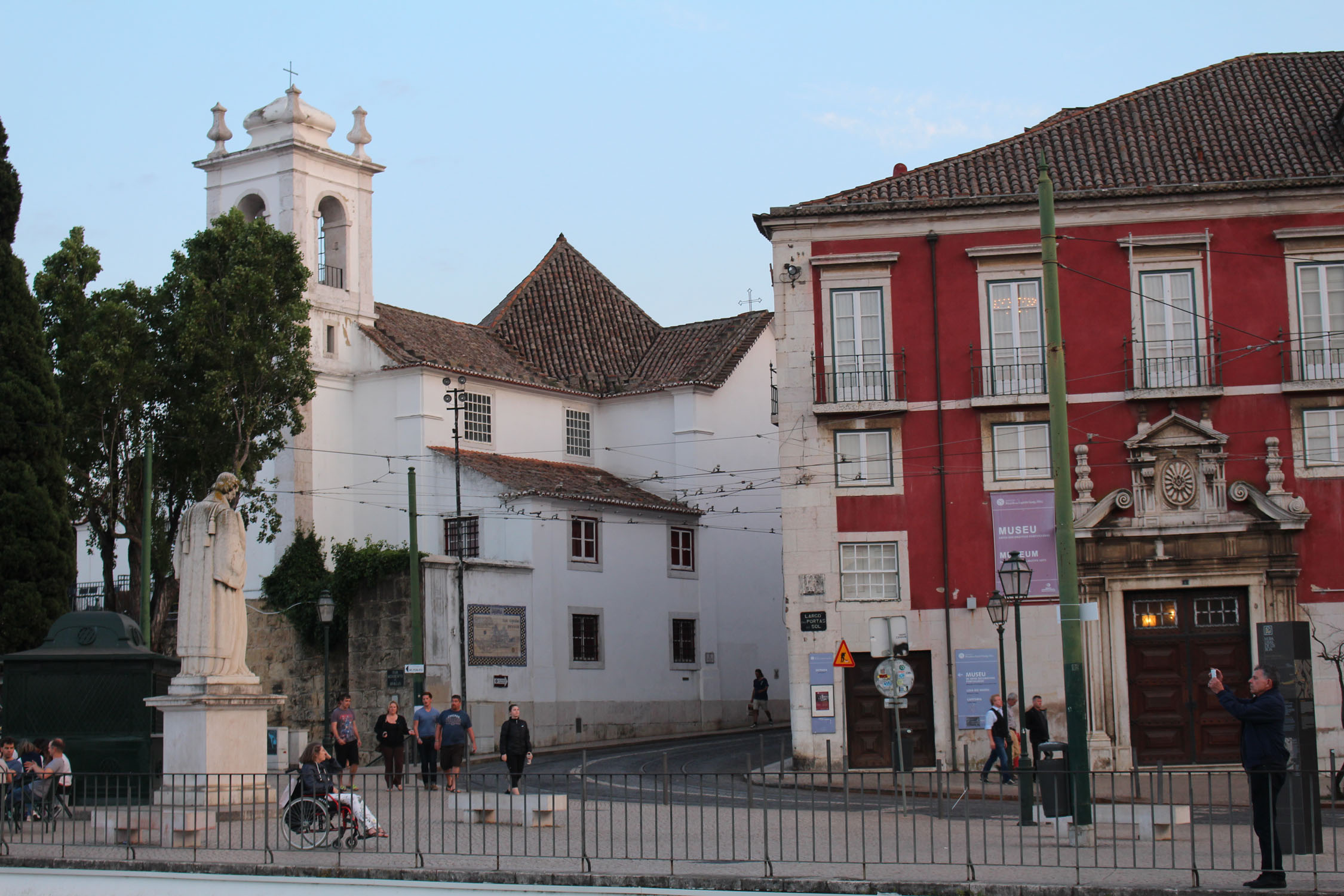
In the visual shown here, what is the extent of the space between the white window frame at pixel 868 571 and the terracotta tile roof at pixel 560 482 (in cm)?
1256

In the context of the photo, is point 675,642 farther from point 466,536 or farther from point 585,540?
point 466,536

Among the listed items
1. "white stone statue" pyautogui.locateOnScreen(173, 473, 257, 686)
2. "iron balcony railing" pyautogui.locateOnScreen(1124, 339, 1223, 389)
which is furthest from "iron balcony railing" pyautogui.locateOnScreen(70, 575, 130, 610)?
"iron balcony railing" pyautogui.locateOnScreen(1124, 339, 1223, 389)

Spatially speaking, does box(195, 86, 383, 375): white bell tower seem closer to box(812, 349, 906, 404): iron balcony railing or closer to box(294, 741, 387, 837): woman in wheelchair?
box(812, 349, 906, 404): iron balcony railing

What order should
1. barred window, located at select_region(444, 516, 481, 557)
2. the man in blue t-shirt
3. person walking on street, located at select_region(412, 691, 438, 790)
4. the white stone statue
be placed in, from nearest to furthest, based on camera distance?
the white stone statue, the man in blue t-shirt, person walking on street, located at select_region(412, 691, 438, 790), barred window, located at select_region(444, 516, 481, 557)

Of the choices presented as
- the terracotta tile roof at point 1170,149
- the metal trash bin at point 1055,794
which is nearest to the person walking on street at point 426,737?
the terracotta tile roof at point 1170,149

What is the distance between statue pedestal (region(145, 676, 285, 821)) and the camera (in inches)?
701

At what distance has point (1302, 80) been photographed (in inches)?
1308

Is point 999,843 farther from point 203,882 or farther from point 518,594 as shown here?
point 518,594

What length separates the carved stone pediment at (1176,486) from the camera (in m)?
28.8

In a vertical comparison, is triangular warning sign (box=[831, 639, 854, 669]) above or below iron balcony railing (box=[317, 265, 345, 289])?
below

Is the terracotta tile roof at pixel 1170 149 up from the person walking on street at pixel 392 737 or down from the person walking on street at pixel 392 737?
up

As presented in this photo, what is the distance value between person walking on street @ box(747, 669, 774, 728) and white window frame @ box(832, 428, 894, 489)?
1534 cm

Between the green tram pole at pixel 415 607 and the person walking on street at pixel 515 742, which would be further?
the green tram pole at pixel 415 607

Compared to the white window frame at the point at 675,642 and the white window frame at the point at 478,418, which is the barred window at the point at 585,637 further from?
the white window frame at the point at 478,418
